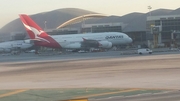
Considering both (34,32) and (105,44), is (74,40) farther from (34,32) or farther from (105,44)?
(34,32)

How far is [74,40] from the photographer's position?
361 feet

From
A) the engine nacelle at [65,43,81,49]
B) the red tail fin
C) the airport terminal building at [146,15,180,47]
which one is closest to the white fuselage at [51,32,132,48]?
the engine nacelle at [65,43,81,49]

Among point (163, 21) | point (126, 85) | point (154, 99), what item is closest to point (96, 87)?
point (126, 85)

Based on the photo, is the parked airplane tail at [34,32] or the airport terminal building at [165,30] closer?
the parked airplane tail at [34,32]

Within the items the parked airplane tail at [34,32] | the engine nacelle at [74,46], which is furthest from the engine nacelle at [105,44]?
the parked airplane tail at [34,32]

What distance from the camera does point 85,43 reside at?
109000mm

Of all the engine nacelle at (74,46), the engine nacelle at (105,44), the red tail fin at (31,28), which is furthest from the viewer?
the engine nacelle at (74,46)

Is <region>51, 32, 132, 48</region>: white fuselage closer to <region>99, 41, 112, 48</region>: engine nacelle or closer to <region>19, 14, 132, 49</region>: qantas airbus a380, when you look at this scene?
<region>19, 14, 132, 49</region>: qantas airbus a380

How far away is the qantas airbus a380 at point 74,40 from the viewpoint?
335 feet

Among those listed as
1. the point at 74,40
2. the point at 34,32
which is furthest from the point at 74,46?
the point at 34,32

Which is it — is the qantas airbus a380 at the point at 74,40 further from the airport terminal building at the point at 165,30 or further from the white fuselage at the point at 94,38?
the airport terminal building at the point at 165,30

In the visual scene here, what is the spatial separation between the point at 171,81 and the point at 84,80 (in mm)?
6888

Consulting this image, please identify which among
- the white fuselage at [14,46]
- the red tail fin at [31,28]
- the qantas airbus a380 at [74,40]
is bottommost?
the white fuselage at [14,46]

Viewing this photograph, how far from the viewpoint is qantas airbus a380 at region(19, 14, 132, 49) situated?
335 feet
